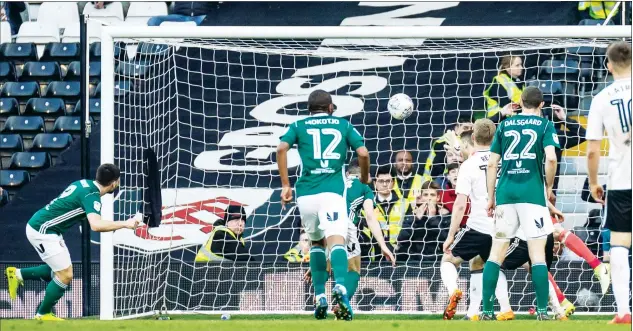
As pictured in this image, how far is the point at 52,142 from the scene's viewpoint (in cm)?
1394

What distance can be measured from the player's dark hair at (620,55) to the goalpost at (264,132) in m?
2.82

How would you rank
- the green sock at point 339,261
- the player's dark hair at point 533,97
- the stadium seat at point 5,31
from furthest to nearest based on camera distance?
the stadium seat at point 5,31 → the player's dark hair at point 533,97 → the green sock at point 339,261

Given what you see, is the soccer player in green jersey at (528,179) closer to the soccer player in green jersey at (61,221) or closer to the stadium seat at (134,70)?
the soccer player in green jersey at (61,221)

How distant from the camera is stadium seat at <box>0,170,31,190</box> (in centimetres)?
1372

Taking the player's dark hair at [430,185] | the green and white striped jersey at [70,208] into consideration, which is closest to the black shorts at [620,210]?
the green and white striped jersey at [70,208]

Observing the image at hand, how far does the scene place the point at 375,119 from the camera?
42.4 ft

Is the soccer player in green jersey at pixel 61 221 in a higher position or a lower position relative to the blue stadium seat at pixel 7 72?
lower

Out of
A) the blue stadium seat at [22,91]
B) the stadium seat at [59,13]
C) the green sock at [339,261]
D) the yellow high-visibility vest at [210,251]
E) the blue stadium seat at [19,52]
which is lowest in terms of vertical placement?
the yellow high-visibility vest at [210,251]

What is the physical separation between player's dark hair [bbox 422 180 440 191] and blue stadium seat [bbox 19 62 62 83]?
217 inches

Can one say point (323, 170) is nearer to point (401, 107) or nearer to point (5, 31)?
point (401, 107)

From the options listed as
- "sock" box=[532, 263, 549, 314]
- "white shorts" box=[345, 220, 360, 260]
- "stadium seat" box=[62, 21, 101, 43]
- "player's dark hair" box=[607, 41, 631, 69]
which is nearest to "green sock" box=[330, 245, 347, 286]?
"sock" box=[532, 263, 549, 314]

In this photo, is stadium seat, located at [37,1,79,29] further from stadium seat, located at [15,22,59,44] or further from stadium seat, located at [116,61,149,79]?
stadium seat, located at [116,61,149,79]

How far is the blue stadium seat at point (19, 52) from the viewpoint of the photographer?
1477 cm

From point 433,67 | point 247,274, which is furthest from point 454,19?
point 247,274
